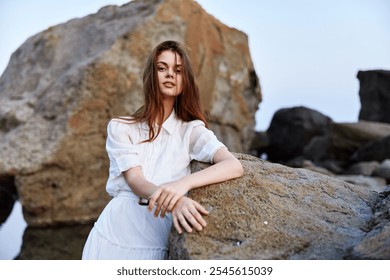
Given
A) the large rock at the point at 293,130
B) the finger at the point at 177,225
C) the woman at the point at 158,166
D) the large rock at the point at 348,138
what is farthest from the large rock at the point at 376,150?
the finger at the point at 177,225

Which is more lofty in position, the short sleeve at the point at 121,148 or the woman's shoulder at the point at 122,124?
the woman's shoulder at the point at 122,124

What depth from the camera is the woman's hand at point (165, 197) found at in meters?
1.70

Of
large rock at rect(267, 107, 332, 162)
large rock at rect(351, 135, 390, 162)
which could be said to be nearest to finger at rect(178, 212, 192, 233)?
large rock at rect(351, 135, 390, 162)

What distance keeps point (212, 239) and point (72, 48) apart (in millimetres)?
4603

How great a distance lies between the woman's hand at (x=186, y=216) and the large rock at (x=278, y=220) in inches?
1.0

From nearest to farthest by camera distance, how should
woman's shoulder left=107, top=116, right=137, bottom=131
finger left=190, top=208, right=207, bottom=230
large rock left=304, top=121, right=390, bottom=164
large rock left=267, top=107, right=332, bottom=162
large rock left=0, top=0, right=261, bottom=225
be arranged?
1. finger left=190, top=208, right=207, bottom=230
2. woman's shoulder left=107, top=116, right=137, bottom=131
3. large rock left=0, top=0, right=261, bottom=225
4. large rock left=304, top=121, right=390, bottom=164
5. large rock left=267, top=107, right=332, bottom=162

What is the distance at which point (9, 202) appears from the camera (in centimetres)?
593

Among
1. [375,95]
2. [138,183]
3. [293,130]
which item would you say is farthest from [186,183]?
[293,130]

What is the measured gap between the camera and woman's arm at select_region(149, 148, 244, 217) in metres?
1.70

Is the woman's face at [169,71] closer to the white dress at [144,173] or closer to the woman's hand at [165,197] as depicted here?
the white dress at [144,173]

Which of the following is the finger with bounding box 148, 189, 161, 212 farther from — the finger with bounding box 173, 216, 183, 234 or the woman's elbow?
the woman's elbow
